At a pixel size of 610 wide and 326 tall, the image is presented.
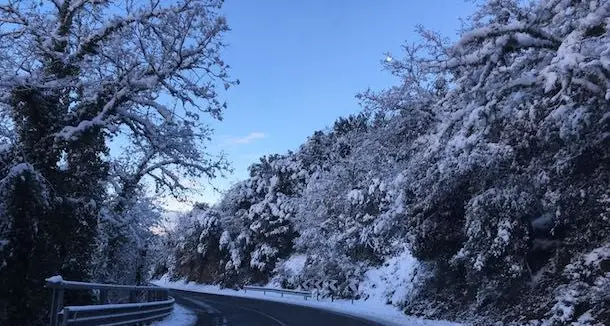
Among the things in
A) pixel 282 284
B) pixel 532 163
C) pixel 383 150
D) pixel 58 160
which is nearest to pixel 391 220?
pixel 383 150

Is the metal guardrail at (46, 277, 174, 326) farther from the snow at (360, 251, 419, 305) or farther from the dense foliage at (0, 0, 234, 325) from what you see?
the snow at (360, 251, 419, 305)

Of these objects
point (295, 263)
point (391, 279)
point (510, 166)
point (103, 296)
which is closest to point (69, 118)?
point (103, 296)

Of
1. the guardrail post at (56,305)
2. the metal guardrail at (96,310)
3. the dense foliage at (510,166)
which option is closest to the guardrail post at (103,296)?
the metal guardrail at (96,310)

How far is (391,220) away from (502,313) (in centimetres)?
861

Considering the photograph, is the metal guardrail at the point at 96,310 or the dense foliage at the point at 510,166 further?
the dense foliage at the point at 510,166

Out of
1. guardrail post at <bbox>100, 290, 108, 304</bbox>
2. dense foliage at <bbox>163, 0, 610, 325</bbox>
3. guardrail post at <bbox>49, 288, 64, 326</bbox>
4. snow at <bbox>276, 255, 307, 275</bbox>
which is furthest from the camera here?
snow at <bbox>276, 255, 307, 275</bbox>

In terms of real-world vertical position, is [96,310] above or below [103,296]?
below

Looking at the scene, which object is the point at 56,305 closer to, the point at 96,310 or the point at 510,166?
the point at 96,310

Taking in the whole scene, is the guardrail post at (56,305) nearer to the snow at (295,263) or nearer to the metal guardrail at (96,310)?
the metal guardrail at (96,310)

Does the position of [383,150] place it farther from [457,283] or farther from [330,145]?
[330,145]

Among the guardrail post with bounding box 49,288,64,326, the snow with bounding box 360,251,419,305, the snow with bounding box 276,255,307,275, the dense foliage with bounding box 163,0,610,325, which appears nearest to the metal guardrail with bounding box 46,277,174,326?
the guardrail post with bounding box 49,288,64,326

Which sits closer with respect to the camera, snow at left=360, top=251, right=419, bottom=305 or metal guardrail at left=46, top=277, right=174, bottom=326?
metal guardrail at left=46, top=277, right=174, bottom=326

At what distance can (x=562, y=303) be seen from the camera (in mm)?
15523

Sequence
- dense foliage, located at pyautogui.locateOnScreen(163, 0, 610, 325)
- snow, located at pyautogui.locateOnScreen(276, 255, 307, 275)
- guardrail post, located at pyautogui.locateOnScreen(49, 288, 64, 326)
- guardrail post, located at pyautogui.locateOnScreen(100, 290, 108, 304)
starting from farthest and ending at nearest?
snow, located at pyautogui.locateOnScreen(276, 255, 307, 275), dense foliage, located at pyautogui.locateOnScreen(163, 0, 610, 325), guardrail post, located at pyautogui.locateOnScreen(100, 290, 108, 304), guardrail post, located at pyautogui.locateOnScreen(49, 288, 64, 326)
